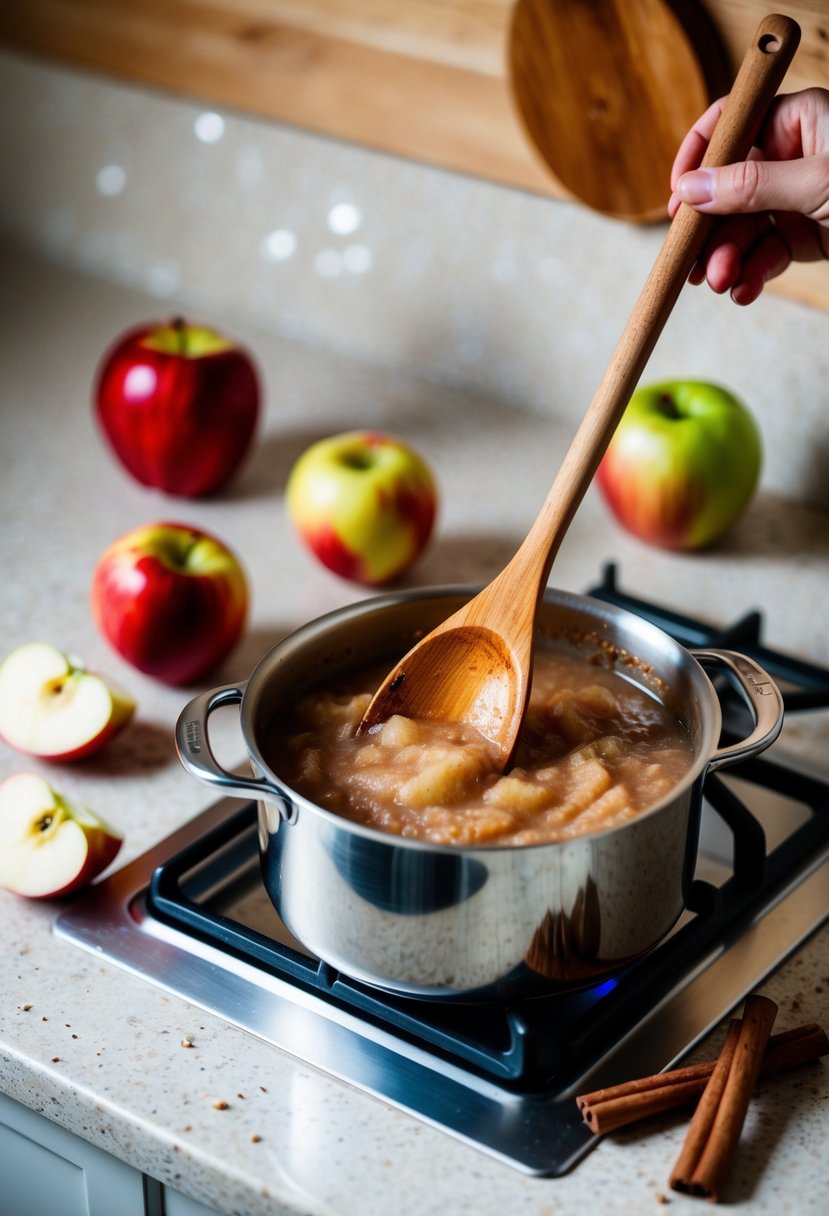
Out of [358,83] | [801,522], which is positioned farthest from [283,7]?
[801,522]

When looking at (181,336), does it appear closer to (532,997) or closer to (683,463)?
(683,463)

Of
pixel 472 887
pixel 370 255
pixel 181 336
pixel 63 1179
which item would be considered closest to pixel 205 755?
pixel 472 887

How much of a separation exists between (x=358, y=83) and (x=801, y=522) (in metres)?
0.73

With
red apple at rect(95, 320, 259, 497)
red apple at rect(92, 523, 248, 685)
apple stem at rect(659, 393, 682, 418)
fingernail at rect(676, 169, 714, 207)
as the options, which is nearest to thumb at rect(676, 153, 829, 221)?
fingernail at rect(676, 169, 714, 207)

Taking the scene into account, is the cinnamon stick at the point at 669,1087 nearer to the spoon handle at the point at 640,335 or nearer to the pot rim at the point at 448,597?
the pot rim at the point at 448,597

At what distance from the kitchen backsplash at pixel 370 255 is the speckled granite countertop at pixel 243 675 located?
0.16ft

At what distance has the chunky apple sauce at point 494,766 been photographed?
0.79 meters

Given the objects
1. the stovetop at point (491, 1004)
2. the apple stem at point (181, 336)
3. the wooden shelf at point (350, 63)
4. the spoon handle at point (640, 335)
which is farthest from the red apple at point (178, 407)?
the spoon handle at point (640, 335)

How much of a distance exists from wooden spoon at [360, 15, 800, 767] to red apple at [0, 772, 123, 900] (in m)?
0.20

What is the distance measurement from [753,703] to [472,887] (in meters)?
0.24

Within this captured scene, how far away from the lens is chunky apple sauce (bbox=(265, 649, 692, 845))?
792 millimetres

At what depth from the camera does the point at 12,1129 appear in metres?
0.88

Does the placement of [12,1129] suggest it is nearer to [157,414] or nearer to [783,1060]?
[783,1060]

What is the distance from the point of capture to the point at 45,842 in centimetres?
92
